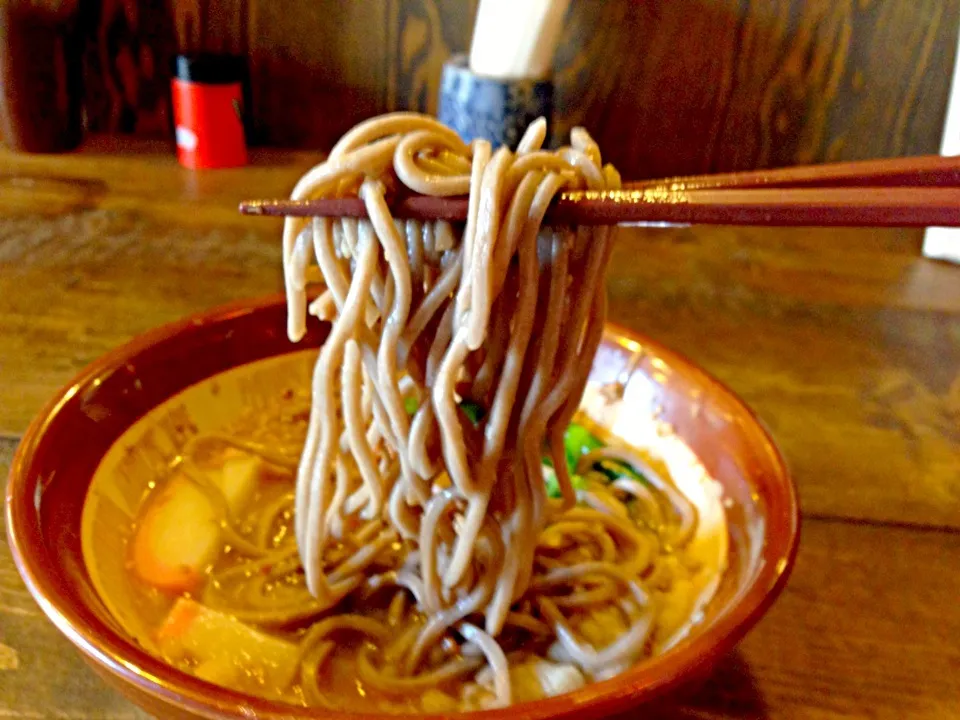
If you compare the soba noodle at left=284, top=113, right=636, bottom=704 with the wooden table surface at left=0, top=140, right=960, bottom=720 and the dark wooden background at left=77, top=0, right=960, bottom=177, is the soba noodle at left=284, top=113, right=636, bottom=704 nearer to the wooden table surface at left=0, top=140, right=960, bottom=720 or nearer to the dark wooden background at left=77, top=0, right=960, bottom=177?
the wooden table surface at left=0, top=140, right=960, bottom=720

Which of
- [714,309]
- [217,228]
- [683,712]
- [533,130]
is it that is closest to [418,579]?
[683,712]

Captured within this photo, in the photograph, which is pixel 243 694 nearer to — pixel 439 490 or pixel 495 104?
pixel 439 490

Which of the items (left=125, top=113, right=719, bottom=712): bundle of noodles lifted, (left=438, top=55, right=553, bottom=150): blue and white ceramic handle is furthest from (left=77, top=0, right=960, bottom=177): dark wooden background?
(left=125, top=113, right=719, bottom=712): bundle of noodles lifted

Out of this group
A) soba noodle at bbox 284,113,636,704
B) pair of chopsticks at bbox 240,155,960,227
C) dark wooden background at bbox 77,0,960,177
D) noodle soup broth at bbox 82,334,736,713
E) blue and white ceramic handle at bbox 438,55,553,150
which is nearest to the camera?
pair of chopsticks at bbox 240,155,960,227

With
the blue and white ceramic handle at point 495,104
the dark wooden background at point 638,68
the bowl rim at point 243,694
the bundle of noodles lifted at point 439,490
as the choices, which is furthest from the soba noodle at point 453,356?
the dark wooden background at point 638,68

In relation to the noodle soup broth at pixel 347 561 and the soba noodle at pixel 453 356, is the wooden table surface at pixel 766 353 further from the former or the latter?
the soba noodle at pixel 453 356

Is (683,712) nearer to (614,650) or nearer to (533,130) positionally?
(614,650)

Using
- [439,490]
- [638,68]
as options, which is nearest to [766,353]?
[439,490]
